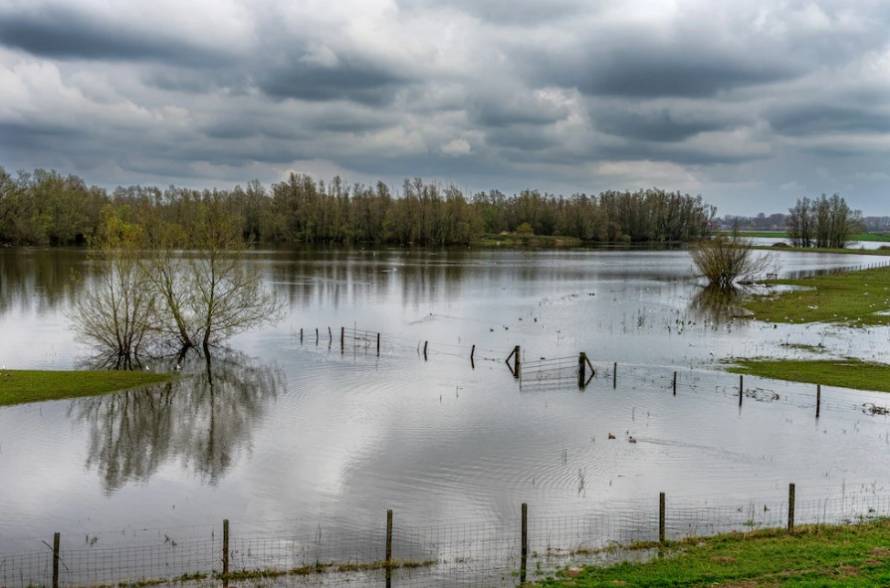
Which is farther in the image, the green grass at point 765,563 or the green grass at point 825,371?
the green grass at point 825,371

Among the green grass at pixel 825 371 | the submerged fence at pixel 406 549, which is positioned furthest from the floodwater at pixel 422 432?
the green grass at pixel 825 371

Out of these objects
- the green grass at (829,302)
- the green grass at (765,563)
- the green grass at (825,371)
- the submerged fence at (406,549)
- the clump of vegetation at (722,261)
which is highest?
the clump of vegetation at (722,261)

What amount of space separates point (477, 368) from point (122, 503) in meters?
26.8

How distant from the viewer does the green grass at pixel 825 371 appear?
1673 inches

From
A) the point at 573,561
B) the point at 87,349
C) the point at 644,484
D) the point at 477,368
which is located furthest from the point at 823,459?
the point at 87,349

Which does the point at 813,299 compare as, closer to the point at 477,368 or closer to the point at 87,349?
the point at 477,368

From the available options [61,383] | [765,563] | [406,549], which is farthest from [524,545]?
[61,383]

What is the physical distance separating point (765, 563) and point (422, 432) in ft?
58.2

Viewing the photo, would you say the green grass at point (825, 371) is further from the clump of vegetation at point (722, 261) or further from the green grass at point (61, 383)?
the clump of vegetation at point (722, 261)

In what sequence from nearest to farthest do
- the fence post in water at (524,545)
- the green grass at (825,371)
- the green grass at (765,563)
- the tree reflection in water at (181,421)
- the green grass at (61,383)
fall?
the green grass at (765,563), the fence post in water at (524,545), the tree reflection in water at (181,421), the green grass at (61,383), the green grass at (825,371)

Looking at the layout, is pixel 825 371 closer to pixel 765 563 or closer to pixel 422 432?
pixel 422 432

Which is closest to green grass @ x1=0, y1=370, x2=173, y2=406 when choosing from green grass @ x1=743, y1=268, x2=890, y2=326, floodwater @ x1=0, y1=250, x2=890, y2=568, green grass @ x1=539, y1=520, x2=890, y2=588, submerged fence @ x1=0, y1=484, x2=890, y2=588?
floodwater @ x1=0, y1=250, x2=890, y2=568

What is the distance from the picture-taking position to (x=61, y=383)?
1591 inches

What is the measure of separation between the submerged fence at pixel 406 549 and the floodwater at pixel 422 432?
0.88 metres
